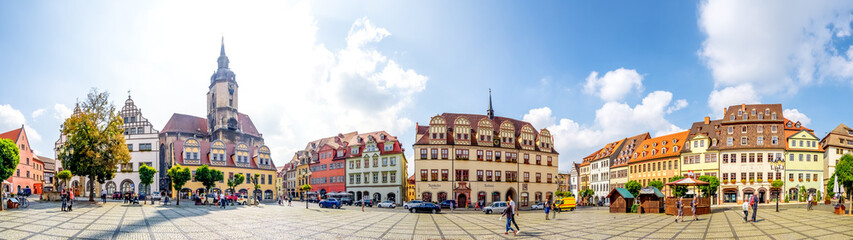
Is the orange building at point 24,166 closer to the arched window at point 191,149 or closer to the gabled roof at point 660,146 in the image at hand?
the arched window at point 191,149

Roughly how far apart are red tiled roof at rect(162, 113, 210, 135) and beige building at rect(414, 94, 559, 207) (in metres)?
54.1

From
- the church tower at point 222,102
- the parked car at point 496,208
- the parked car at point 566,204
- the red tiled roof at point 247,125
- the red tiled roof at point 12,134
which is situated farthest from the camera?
the red tiled roof at point 247,125

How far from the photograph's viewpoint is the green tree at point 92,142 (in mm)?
46406

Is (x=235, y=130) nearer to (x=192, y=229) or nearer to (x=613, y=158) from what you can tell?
(x=613, y=158)

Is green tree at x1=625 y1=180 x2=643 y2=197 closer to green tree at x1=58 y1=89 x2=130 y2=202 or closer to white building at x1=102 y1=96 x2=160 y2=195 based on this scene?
green tree at x1=58 y1=89 x2=130 y2=202

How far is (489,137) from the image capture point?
230ft

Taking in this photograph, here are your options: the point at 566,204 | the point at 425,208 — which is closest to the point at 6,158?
the point at 425,208

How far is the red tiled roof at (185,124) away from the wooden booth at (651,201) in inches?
3352

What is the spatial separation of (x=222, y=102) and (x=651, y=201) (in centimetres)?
9095

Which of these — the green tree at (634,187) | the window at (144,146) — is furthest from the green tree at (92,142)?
the green tree at (634,187)

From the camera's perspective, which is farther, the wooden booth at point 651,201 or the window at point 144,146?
the window at point 144,146

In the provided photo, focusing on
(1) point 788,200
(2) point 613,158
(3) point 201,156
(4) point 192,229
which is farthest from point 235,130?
(1) point 788,200

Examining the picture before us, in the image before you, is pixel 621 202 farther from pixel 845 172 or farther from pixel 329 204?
pixel 845 172

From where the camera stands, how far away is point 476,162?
68.2m
